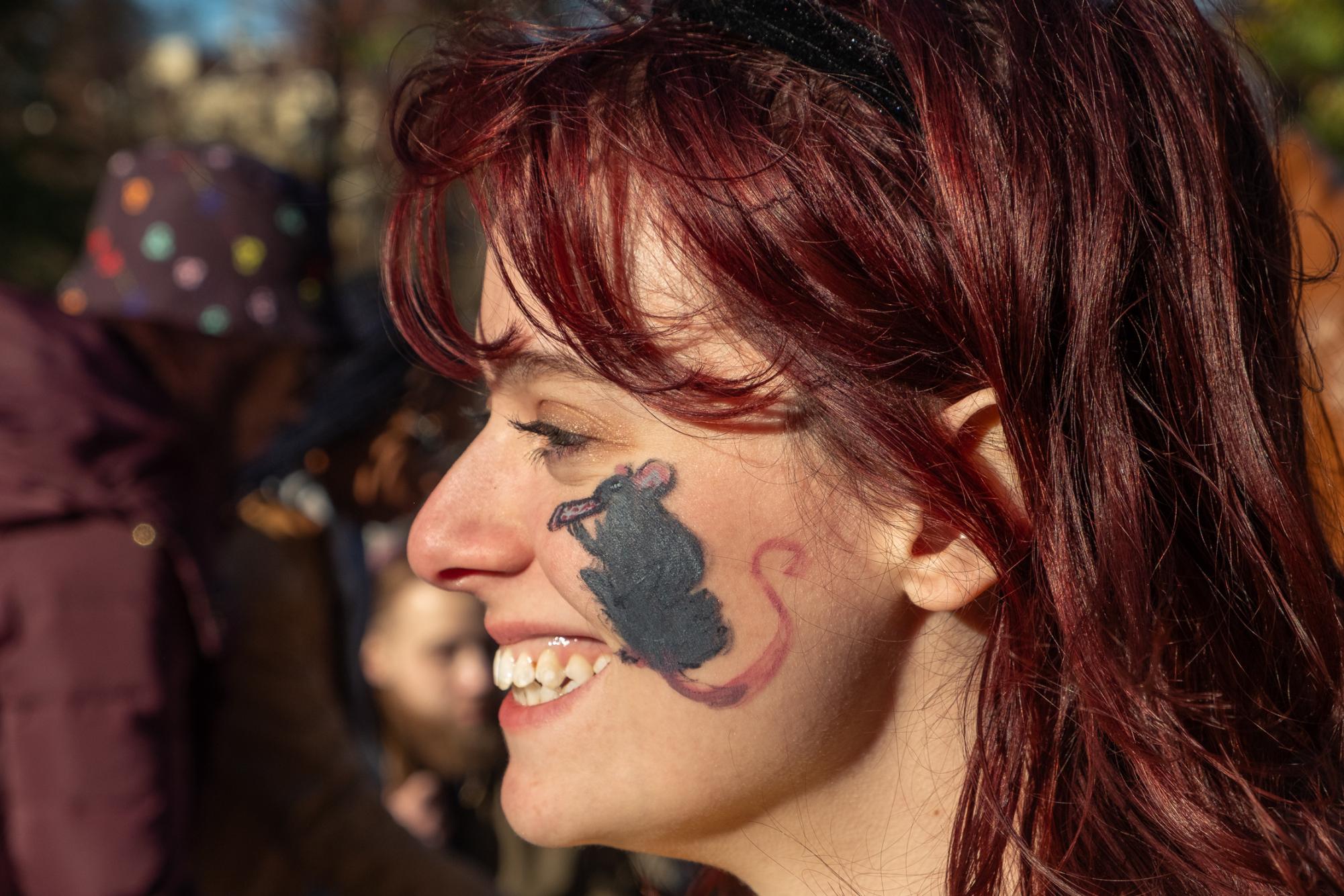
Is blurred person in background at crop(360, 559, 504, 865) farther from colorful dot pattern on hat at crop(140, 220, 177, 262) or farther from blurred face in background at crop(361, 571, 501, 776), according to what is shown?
colorful dot pattern on hat at crop(140, 220, 177, 262)

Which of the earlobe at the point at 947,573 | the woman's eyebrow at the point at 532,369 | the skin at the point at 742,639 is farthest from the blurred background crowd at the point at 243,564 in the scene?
the earlobe at the point at 947,573

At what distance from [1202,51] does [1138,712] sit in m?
0.78

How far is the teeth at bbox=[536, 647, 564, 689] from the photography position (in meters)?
1.39

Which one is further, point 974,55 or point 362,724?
point 362,724

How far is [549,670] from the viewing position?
1.40 metres

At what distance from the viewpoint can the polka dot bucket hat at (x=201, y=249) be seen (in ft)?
9.09

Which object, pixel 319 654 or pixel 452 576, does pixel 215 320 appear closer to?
pixel 319 654

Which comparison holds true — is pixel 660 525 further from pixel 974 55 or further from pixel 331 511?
pixel 331 511

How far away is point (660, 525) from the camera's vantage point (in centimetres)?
128

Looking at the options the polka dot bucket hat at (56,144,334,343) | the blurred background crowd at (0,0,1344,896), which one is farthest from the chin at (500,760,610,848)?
the polka dot bucket hat at (56,144,334,343)

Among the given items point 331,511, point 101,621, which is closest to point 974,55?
point 101,621

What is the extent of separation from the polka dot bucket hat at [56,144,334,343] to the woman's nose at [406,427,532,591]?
63.3 inches

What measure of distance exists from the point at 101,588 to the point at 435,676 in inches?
57.9

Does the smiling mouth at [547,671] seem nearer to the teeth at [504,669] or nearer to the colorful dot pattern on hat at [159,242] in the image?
the teeth at [504,669]
